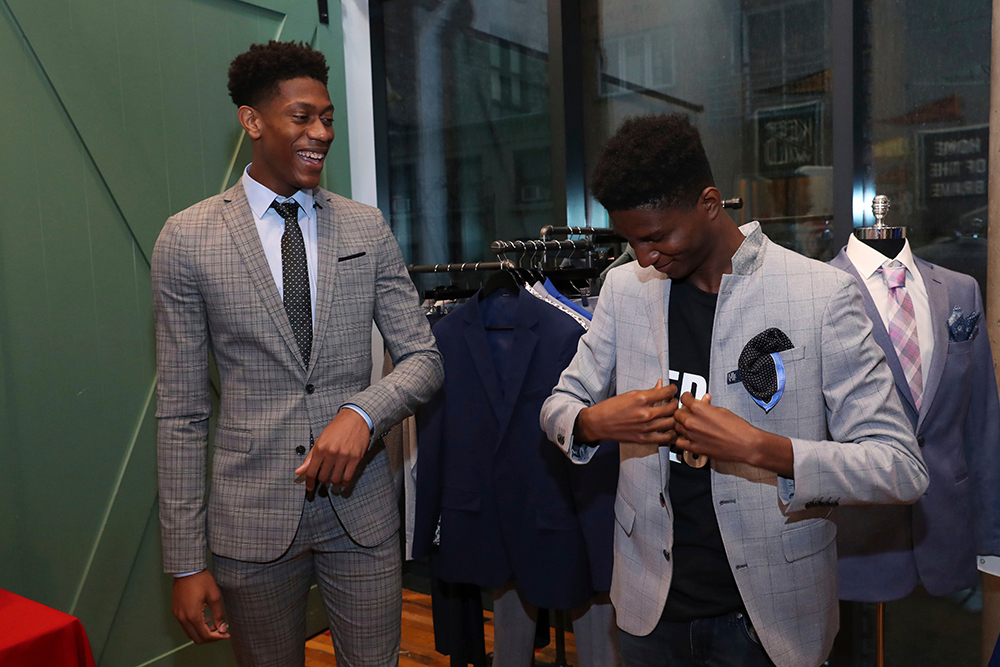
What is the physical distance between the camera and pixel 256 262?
157 centimetres

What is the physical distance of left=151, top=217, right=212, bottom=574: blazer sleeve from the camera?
1.54 meters

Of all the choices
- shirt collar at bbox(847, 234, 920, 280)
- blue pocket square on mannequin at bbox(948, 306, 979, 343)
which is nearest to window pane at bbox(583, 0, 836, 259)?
shirt collar at bbox(847, 234, 920, 280)

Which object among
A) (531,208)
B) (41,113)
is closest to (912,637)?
(531,208)

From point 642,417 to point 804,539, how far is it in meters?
0.39

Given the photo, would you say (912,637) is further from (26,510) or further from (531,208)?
(26,510)

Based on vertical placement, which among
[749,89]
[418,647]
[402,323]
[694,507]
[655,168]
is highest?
[749,89]

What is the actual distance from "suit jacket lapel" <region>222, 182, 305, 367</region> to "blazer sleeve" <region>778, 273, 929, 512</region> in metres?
1.02

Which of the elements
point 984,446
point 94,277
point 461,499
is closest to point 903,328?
point 984,446

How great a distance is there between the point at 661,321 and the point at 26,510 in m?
2.39

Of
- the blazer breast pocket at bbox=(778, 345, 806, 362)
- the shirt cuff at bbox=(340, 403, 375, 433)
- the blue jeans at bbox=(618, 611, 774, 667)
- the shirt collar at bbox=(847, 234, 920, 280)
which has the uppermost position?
the shirt collar at bbox=(847, 234, 920, 280)

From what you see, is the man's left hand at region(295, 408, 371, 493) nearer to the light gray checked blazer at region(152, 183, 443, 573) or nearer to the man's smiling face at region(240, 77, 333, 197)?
the light gray checked blazer at region(152, 183, 443, 573)

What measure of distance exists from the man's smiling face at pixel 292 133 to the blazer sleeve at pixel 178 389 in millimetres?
243

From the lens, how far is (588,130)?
11.5 ft

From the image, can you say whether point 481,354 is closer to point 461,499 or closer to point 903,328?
point 461,499
